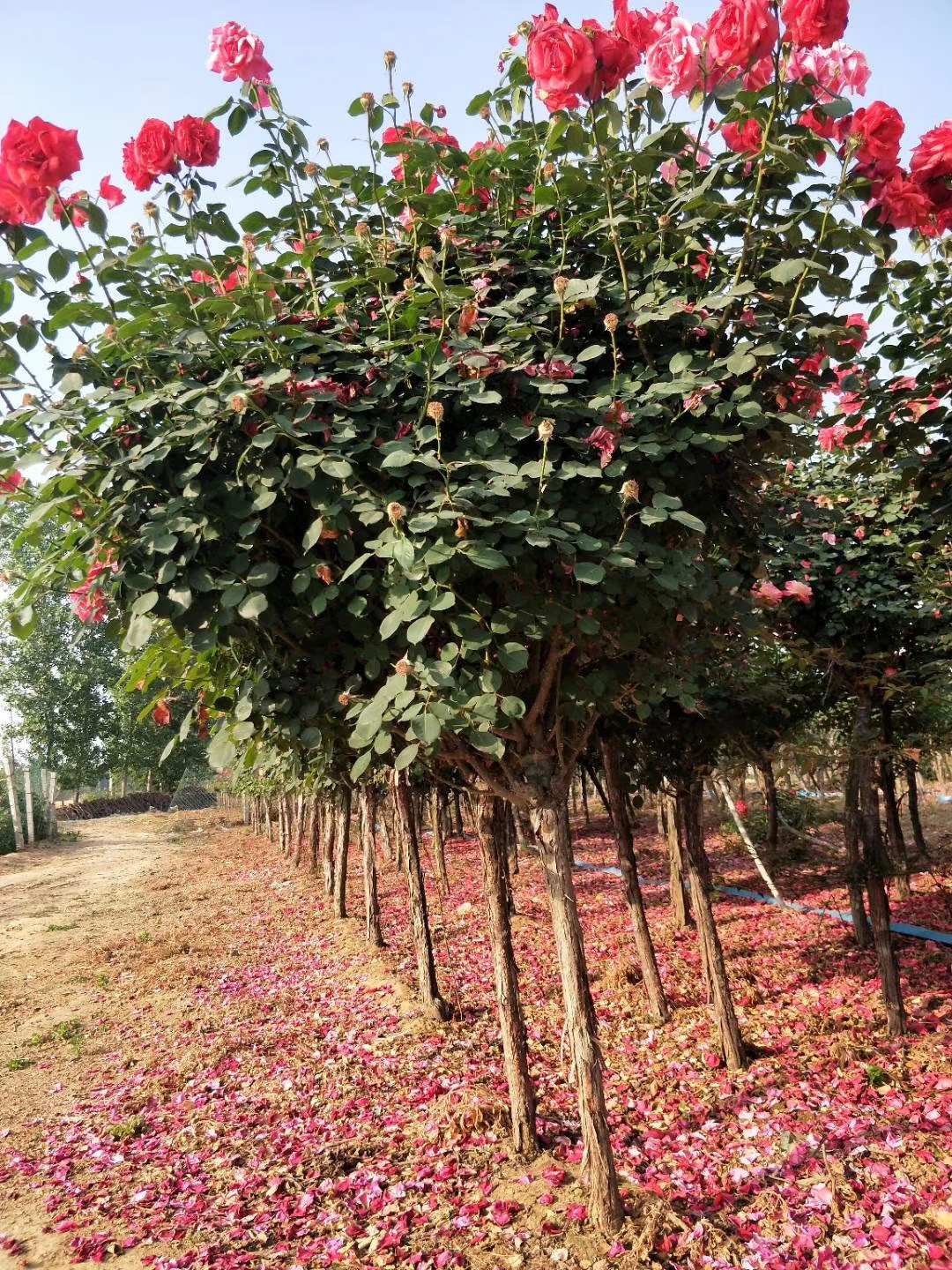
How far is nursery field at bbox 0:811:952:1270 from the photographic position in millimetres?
3773

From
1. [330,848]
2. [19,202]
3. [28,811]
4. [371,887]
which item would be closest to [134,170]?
[19,202]

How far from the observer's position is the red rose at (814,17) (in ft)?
6.75

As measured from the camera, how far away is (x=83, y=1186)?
474 centimetres

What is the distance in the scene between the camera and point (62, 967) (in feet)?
37.2

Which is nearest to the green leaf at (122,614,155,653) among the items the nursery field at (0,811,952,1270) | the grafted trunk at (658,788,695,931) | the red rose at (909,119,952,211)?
the red rose at (909,119,952,211)

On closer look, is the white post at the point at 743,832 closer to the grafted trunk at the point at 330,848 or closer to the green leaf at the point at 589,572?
the grafted trunk at the point at 330,848

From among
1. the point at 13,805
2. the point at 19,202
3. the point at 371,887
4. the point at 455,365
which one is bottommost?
the point at 371,887

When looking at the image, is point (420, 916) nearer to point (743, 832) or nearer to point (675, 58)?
point (743, 832)

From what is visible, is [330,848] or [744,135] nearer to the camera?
[744,135]

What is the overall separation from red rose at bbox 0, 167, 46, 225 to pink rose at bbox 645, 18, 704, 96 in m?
1.77

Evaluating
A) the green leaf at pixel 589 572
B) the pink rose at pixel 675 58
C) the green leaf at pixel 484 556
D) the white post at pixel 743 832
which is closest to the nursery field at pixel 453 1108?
the white post at pixel 743 832

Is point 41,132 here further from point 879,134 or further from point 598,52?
point 879,134

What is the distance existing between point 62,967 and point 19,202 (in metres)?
11.8

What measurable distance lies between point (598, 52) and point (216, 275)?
1.32 m
